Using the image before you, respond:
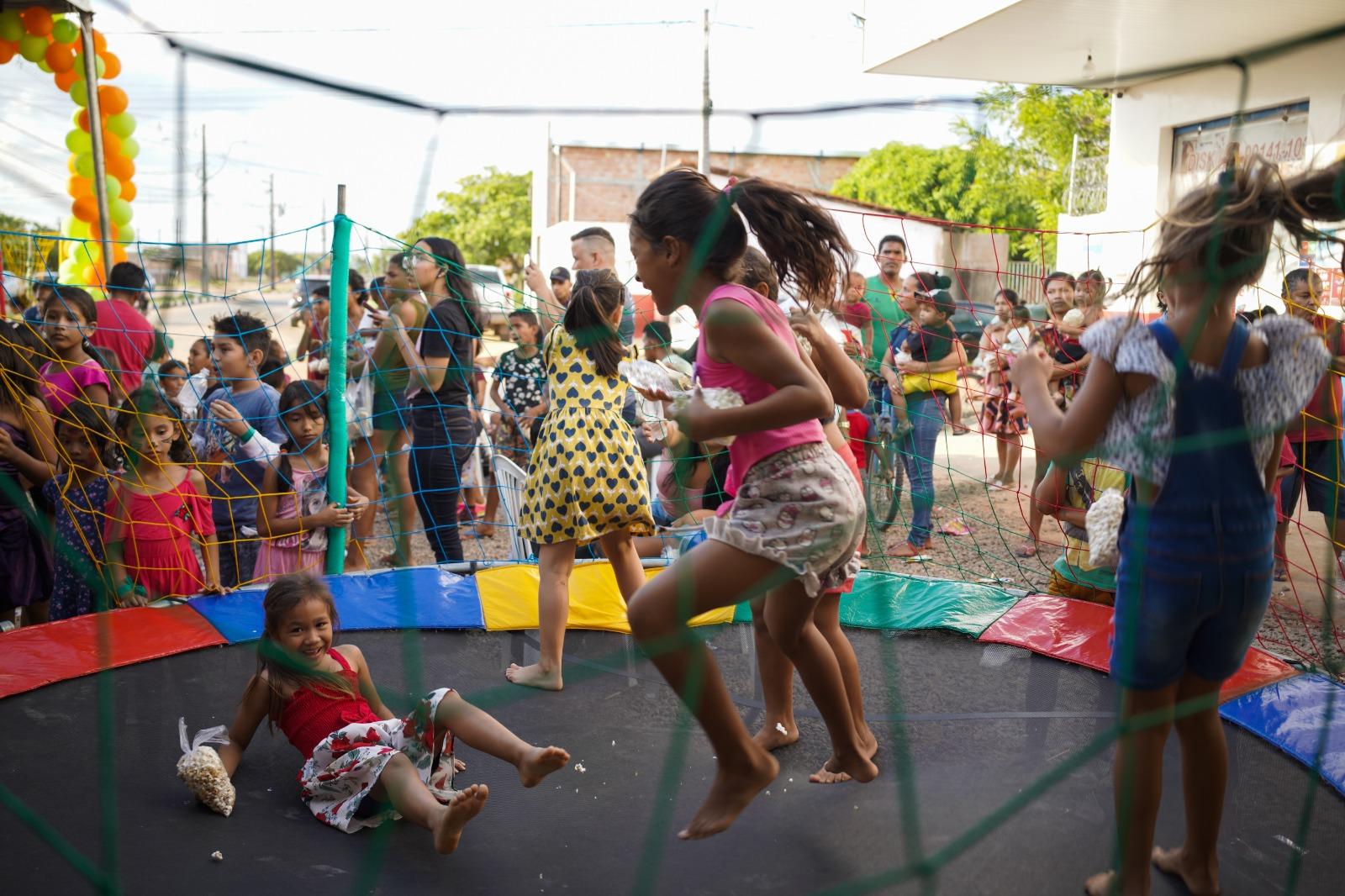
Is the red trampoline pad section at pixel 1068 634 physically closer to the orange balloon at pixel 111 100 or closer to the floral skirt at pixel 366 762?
the floral skirt at pixel 366 762

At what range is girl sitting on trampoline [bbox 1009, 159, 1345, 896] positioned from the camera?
144cm

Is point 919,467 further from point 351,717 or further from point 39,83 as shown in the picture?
point 39,83

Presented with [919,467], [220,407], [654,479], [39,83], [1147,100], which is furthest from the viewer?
[1147,100]

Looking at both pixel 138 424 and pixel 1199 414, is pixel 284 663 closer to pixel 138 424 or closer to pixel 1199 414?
pixel 138 424

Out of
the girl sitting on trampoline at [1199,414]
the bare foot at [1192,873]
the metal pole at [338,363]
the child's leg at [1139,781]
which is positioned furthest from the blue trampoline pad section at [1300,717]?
the metal pole at [338,363]

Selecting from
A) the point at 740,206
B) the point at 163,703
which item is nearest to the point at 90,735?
the point at 163,703

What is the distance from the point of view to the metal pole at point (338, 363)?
3170 mm

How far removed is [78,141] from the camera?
537 cm

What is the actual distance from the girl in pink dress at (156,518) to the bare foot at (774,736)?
1.70 meters

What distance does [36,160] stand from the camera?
17.2 feet

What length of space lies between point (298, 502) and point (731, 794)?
2.04 metres

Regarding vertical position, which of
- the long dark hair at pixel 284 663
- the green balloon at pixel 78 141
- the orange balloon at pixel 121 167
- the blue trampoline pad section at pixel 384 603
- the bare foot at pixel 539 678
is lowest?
the bare foot at pixel 539 678

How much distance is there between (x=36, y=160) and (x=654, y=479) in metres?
3.52

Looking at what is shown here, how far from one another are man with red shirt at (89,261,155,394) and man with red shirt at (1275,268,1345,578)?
3.65 metres
